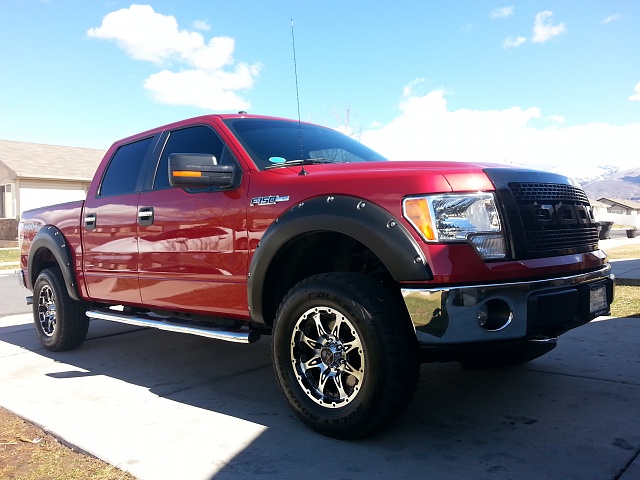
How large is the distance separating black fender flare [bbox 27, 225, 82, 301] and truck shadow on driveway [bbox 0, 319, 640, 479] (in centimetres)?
71

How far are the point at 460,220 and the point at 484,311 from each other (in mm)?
464

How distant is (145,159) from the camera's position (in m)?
4.92

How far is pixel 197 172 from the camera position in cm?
363

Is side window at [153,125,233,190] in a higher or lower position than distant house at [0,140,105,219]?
lower

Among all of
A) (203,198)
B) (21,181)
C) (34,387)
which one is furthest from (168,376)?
(21,181)

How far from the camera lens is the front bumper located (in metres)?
2.78

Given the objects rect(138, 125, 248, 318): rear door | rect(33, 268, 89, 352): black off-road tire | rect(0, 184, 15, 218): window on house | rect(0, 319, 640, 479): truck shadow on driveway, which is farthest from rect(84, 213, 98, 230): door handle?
rect(0, 184, 15, 218): window on house

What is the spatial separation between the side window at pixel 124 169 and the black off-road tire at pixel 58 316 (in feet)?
3.71

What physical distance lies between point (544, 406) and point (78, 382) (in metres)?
3.47

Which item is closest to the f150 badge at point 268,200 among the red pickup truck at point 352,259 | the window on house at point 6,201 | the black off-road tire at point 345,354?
the red pickup truck at point 352,259

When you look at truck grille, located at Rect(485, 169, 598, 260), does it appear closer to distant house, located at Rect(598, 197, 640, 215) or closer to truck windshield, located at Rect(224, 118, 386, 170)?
truck windshield, located at Rect(224, 118, 386, 170)

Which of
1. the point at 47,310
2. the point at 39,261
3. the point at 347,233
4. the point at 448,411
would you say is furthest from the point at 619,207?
the point at 347,233

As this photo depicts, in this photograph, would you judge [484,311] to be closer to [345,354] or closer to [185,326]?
[345,354]

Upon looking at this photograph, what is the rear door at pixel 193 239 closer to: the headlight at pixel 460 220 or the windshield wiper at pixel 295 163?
the windshield wiper at pixel 295 163
